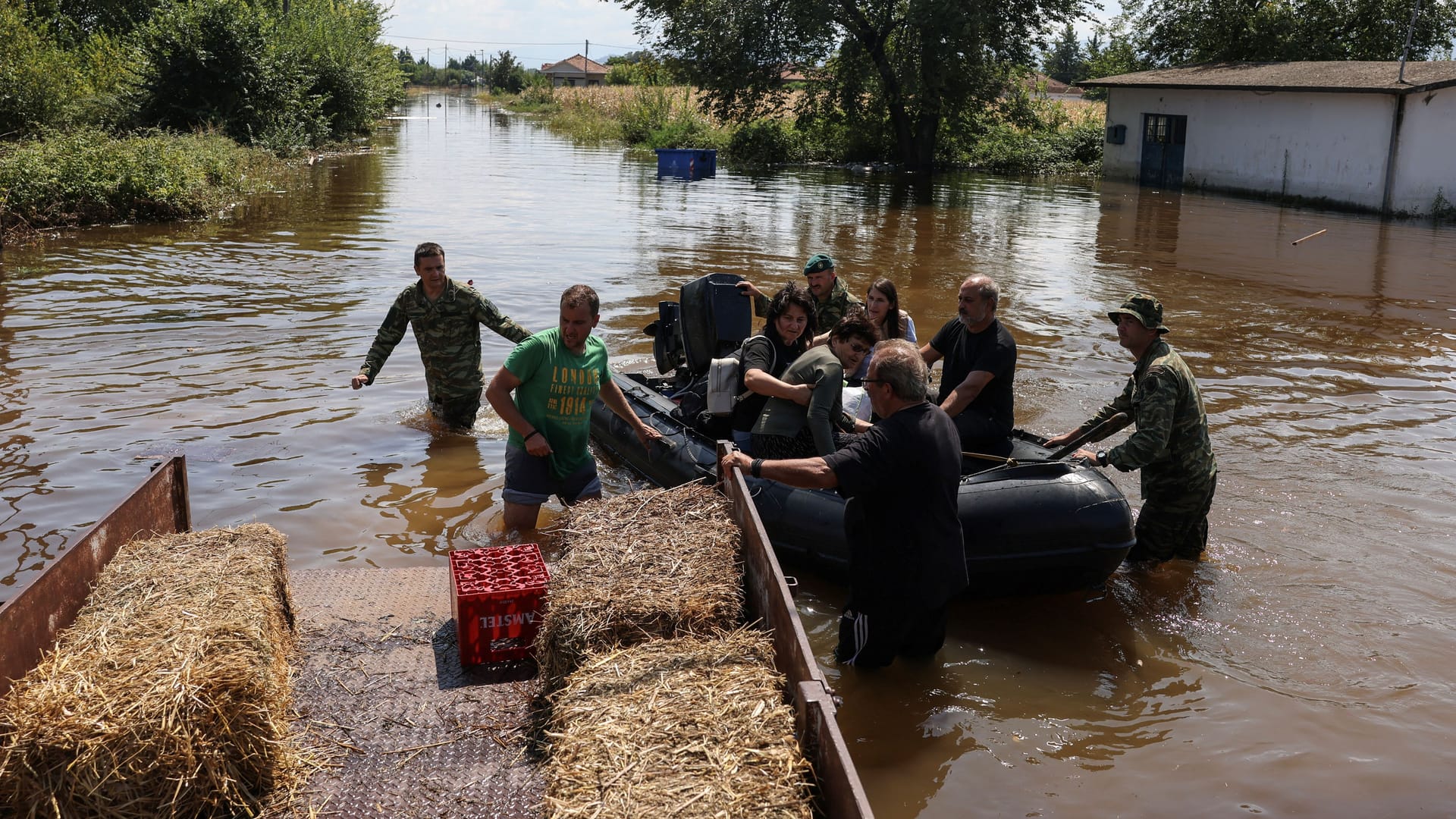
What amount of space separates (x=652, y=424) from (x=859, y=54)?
102 feet

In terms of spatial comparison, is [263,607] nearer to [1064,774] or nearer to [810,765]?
[810,765]

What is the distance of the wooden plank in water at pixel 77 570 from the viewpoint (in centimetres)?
367

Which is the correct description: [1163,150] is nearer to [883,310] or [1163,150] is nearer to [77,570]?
[883,310]

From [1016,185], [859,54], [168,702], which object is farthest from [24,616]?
[859,54]

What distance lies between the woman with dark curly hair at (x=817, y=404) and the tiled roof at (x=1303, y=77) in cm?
2347

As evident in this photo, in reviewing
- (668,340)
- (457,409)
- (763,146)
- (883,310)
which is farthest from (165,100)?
(883,310)

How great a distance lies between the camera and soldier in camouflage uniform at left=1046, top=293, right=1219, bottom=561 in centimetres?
607

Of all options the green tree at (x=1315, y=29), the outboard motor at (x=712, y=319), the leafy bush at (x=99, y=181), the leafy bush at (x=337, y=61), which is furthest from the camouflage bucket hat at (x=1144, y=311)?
the green tree at (x=1315, y=29)

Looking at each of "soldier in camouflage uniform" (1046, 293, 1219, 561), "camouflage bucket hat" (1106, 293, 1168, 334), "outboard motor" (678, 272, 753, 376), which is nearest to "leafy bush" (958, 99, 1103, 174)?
"outboard motor" (678, 272, 753, 376)

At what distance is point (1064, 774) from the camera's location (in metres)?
4.90

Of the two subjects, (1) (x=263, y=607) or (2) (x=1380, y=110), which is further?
(2) (x=1380, y=110)

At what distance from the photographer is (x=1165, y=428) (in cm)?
605

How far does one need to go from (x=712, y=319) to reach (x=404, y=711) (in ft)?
15.5

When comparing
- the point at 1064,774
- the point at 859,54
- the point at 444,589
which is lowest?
the point at 1064,774
